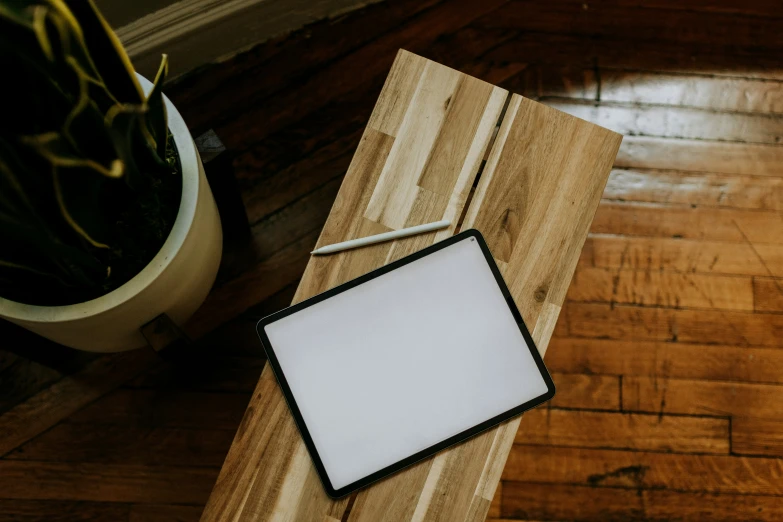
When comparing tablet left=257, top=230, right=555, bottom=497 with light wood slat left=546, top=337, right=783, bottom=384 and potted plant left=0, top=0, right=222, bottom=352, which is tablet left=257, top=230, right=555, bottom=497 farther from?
light wood slat left=546, top=337, right=783, bottom=384

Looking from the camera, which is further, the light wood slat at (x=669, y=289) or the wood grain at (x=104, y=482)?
the light wood slat at (x=669, y=289)

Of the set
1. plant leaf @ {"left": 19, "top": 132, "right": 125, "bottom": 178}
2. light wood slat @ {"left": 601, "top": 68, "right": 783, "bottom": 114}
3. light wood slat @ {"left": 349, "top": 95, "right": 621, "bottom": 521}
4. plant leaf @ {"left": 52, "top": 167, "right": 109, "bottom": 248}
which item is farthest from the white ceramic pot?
light wood slat @ {"left": 601, "top": 68, "right": 783, "bottom": 114}

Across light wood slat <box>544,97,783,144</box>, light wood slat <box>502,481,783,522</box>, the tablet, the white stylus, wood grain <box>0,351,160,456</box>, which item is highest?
the white stylus

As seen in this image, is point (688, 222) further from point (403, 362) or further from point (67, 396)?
point (67, 396)

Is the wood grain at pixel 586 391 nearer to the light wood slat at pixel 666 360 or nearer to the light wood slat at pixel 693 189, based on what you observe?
the light wood slat at pixel 666 360

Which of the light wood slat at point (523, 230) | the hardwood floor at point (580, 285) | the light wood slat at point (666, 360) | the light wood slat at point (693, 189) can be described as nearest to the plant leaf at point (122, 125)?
the light wood slat at point (523, 230)

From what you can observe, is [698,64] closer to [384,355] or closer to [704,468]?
[704,468]

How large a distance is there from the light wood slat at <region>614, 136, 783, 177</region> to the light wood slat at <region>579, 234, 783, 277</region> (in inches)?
7.5

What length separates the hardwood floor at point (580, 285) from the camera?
144cm

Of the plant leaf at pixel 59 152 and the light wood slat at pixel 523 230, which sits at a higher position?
the plant leaf at pixel 59 152

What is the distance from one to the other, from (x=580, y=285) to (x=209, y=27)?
106 centimetres

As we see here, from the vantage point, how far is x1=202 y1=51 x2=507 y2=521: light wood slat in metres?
0.86

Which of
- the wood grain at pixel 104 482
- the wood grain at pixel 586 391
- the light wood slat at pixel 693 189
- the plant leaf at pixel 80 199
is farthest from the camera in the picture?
the light wood slat at pixel 693 189

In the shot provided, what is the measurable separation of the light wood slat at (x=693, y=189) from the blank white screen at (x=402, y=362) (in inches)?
34.0
